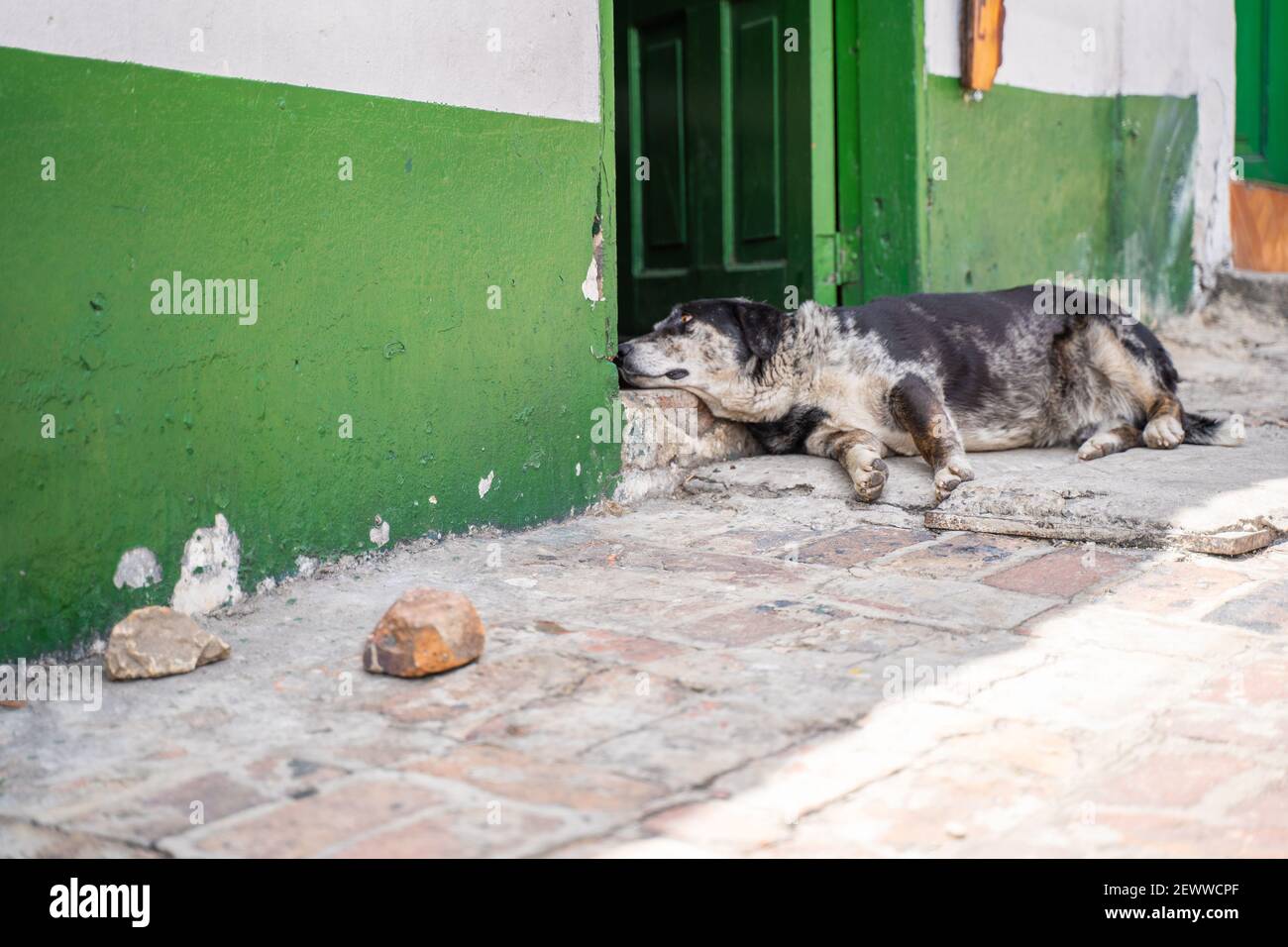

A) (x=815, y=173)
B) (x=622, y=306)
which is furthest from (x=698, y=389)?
(x=622, y=306)

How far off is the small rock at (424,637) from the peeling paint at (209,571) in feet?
2.11

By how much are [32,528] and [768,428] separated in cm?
275

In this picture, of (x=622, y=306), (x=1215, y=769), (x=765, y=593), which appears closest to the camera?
(x=1215, y=769)

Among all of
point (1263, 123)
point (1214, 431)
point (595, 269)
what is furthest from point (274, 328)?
point (1263, 123)

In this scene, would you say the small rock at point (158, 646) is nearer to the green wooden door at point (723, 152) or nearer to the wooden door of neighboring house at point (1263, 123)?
the green wooden door at point (723, 152)

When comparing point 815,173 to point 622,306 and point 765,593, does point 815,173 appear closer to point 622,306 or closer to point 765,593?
point 622,306

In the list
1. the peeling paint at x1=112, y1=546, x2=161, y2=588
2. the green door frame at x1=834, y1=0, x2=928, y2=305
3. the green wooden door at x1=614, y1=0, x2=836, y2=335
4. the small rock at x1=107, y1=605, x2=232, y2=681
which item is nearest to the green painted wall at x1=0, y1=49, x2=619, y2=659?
the peeling paint at x1=112, y1=546, x2=161, y2=588

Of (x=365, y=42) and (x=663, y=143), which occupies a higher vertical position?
(x=663, y=143)

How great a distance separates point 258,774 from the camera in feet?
6.43

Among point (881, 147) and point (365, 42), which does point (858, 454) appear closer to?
point (881, 147)

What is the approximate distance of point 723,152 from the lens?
5.62 meters

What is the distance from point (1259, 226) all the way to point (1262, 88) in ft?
3.03

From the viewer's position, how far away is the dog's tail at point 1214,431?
4.66 metres

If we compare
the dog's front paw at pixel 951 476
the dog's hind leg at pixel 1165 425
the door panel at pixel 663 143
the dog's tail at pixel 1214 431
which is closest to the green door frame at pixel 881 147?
the door panel at pixel 663 143
